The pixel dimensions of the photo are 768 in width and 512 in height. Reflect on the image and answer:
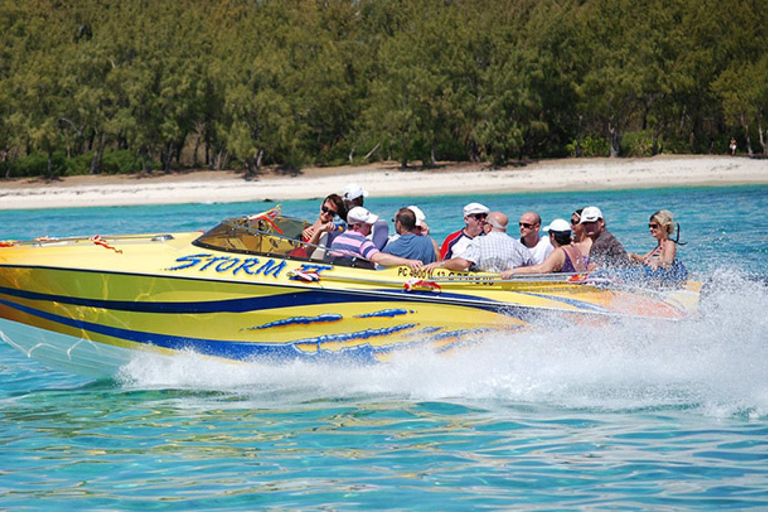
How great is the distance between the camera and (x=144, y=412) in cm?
759

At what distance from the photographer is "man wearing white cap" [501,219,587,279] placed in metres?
7.52

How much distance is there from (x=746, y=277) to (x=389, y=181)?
33445 millimetres

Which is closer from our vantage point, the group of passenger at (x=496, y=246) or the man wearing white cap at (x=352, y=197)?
the group of passenger at (x=496, y=246)

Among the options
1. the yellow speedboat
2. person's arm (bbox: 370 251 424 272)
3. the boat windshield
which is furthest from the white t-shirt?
the boat windshield

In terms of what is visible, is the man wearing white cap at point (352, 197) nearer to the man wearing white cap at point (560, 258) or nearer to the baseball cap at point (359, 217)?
the baseball cap at point (359, 217)

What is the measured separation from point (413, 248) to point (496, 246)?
0.67 metres

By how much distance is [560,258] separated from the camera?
7.62 metres

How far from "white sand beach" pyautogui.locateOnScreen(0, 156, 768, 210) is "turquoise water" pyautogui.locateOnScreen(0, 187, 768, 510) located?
97.6ft

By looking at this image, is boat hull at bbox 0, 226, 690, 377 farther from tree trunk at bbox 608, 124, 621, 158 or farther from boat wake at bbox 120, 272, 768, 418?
tree trunk at bbox 608, 124, 621, 158

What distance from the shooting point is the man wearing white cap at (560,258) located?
296 inches

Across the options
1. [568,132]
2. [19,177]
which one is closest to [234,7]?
[19,177]

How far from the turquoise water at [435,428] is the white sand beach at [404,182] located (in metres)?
29.7

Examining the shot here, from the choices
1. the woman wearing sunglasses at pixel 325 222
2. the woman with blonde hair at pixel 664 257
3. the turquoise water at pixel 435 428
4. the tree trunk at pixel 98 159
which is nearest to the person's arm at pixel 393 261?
the woman wearing sunglasses at pixel 325 222

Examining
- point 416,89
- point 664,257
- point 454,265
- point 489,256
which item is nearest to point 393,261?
point 454,265
